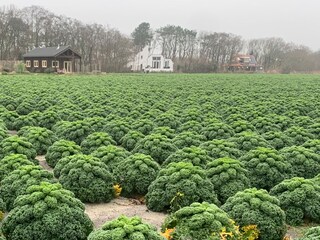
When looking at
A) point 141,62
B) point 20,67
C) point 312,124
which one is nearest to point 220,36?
point 141,62

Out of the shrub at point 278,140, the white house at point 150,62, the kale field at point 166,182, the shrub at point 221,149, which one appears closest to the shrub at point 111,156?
the kale field at point 166,182

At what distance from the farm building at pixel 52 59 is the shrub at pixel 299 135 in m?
61.4

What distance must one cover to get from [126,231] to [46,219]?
1589 mm

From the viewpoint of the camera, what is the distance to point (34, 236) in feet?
22.8

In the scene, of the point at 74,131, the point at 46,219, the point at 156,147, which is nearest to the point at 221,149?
the point at 156,147

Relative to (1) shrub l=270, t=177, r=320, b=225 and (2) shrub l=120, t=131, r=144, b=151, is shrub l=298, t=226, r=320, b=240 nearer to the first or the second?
(1) shrub l=270, t=177, r=320, b=225

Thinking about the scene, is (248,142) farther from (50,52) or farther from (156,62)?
(156,62)

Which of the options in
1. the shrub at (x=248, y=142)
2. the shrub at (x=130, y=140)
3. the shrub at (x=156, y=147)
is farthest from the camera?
the shrub at (x=130, y=140)

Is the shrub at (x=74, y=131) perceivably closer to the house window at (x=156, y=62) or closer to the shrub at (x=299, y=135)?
the shrub at (x=299, y=135)

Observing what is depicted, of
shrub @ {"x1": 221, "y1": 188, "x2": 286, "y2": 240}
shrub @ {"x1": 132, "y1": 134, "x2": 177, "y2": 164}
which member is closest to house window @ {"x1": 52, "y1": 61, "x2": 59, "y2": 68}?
shrub @ {"x1": 132, "y1": 134, "x2": 177, "y2": 164}

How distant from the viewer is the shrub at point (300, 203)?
848cm

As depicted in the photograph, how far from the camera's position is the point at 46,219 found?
6.98 metres

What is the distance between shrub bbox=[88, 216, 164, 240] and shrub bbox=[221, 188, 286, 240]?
1877mm

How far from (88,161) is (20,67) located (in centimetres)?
5915
